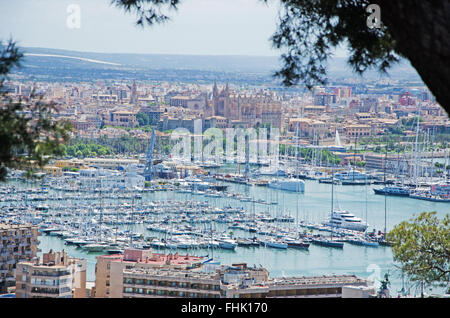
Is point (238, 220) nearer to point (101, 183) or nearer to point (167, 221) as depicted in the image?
point (167, 221)

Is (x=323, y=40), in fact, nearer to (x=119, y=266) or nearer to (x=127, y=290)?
(x=127, y=290)

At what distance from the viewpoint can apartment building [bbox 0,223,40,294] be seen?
627 cm

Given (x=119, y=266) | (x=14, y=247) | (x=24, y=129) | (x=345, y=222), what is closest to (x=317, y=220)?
(x=345, y=222)

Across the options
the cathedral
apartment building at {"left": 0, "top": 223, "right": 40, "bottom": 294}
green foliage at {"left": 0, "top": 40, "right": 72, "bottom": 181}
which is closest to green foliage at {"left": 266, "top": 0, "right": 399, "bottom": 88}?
green foliage at {"left": 0, "top": 40, "right": 72, "bottom": 181}

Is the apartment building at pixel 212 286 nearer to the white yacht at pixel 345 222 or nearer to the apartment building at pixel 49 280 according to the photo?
the apartment building at pixel 49 280

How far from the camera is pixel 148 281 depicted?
481 cm

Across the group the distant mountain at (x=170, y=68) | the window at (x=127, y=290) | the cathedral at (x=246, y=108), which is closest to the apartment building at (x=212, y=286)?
the window at (x=127, y=290)

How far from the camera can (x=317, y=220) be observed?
11695 mm

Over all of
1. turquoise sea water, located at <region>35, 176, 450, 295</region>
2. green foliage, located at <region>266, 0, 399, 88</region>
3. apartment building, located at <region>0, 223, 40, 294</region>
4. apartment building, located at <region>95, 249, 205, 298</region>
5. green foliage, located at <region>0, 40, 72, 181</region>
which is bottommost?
turquoise sea water, located at <region>35, 176, 450, 295</region>

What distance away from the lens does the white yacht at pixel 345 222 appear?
11031 mm

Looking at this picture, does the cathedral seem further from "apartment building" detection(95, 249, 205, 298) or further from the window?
the window

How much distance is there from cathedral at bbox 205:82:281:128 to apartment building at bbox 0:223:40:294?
55.7ft
